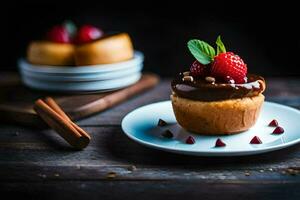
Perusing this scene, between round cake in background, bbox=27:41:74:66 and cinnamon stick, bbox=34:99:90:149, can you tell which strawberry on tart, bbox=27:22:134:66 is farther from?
cinnamon stick, bbox=34:99:90:149

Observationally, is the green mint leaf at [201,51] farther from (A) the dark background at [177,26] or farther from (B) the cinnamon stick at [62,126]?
(A) the dark background at [177,26]

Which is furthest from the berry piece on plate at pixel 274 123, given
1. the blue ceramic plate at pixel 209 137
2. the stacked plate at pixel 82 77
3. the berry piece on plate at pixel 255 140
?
the stacked plate at pixel 82 77

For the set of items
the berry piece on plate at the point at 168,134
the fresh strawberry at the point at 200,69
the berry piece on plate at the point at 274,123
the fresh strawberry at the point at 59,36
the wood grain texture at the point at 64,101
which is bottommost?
the wood grain texture at the point at 64,101

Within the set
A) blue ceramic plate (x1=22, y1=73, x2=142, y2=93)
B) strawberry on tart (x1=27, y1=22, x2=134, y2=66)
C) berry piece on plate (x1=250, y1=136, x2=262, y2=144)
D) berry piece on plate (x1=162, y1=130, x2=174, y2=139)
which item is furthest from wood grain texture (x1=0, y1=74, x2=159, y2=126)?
berry piece on plate (x1=250, y1=136, x2=262, y2=144)

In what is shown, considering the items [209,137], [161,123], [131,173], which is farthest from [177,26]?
[131,173]

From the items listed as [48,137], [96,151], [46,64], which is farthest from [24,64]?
[96,151]

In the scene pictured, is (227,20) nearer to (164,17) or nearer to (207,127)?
(164,17)

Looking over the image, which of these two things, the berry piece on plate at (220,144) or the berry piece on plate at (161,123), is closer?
the berry piece on plate at (220,144)
